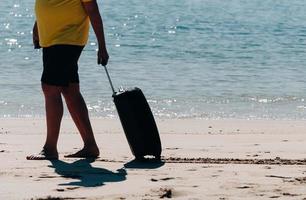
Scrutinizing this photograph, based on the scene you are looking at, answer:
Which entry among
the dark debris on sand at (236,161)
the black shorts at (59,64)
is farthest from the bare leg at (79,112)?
the dark debris on sand at (236,161)

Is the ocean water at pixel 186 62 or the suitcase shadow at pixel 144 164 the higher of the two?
the suitcase shadow at pixel 144 164

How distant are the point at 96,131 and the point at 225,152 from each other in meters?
1.97

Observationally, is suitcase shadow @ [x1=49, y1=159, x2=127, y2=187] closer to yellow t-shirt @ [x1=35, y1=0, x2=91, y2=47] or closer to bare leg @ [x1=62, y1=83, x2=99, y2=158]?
bare leg @ [x1=62, y1=83, x2=99, y2=158]

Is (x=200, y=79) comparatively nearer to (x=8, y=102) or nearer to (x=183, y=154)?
(x=8, y=102)

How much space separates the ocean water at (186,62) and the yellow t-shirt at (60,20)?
3.58m

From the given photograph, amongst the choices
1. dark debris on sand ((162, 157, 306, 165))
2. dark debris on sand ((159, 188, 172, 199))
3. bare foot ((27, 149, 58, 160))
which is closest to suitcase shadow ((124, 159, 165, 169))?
dark debris on sand ((162, 157, 306, 165))

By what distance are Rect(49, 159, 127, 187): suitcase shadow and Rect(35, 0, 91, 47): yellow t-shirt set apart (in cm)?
88

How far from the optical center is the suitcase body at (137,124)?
22.0 feet

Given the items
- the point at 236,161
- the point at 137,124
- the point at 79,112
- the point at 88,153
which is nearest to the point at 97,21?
the point at 79,112

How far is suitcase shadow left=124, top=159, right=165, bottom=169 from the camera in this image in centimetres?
645

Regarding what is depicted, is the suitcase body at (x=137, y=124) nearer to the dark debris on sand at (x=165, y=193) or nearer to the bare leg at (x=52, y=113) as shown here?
the bare leg at (x=52, y=113)

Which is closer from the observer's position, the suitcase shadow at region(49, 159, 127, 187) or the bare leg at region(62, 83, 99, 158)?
the suitcase shadow at region(49, 159, 127, 187)

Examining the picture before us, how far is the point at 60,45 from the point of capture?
22.0 feet

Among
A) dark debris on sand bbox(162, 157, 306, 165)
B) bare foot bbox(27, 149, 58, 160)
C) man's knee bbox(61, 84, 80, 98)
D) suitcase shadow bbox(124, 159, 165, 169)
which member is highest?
man's knee bbox(61, 84, 80, 98)
